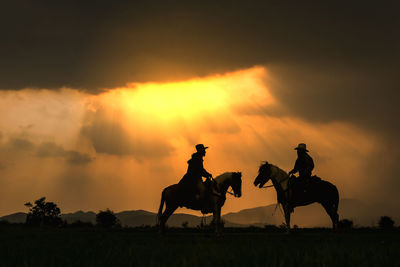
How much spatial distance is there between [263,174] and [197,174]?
287 cm

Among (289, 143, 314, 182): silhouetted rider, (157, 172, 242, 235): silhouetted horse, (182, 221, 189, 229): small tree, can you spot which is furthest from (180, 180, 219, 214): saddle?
(182, 221, 189, 229): small tree

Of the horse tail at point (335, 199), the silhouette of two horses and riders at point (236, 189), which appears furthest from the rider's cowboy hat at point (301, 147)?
the horse tail at point (335, 199)

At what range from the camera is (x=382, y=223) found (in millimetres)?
22719

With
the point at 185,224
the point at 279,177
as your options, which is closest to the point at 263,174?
the point at 279,177

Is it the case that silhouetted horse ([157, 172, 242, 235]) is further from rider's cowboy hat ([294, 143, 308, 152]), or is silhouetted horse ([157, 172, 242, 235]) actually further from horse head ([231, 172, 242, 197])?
rider's cowboy hat ([294, 143, 308, 152])

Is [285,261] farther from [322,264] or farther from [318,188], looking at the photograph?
[318,188]

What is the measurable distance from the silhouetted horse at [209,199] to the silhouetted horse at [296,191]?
→ 178 centimetres

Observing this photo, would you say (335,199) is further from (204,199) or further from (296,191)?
(204,199)

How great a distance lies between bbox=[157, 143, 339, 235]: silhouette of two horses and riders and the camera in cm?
1716

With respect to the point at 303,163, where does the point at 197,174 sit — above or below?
below

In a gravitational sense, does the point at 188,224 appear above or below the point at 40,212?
below

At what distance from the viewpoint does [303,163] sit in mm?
18672

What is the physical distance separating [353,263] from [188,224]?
17993mm

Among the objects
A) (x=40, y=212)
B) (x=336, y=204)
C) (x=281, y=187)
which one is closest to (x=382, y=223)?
(x=336, y=204)
